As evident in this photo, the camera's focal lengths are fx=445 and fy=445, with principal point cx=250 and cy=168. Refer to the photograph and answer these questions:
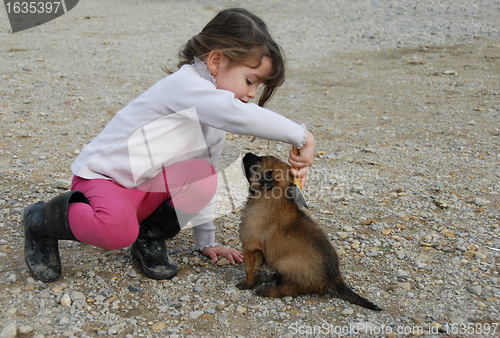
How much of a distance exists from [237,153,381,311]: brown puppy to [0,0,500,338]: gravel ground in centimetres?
9

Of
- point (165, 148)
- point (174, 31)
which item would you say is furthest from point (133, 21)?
point (165, 148)

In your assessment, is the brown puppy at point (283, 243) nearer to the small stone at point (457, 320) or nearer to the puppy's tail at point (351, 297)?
the puppy's tail at point (351, 297)

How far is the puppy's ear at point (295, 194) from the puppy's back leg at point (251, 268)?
1.25ft

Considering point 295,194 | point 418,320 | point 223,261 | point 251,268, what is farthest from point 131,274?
point 418,320

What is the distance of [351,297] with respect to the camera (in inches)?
96.7

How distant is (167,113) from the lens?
244 cm

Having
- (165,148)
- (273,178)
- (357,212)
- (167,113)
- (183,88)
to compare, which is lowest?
(357,212)

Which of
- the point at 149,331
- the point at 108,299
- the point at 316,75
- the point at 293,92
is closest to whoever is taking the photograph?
the point at 149,331

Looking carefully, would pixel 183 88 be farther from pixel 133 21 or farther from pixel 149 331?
pixel 133 21

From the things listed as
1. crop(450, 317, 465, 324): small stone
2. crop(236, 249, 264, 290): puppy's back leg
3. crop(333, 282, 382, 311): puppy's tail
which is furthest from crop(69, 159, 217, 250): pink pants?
crop(450, 317, 465, 324): small stone

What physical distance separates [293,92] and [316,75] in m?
1.21

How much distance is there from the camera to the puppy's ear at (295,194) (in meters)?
2.67

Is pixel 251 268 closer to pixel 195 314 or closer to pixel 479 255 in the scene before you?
pixel 195 314

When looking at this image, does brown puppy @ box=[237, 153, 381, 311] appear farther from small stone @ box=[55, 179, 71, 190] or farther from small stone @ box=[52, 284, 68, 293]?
small stone @ box=[55, 179, 71, 190]
